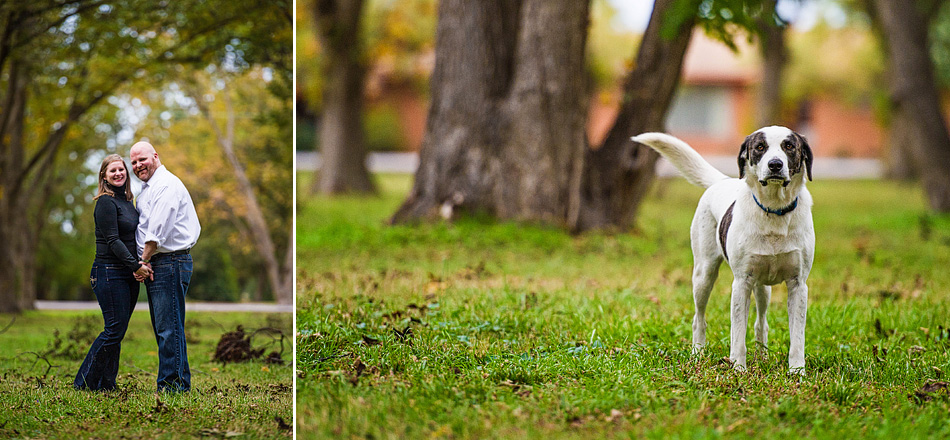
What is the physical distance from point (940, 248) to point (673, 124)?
89.5ft

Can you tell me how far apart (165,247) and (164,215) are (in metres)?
0.21

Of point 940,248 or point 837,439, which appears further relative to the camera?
point 940,248

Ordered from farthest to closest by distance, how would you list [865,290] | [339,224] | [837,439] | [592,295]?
[339,224] → [865,290] → [592,295] → [837,439]

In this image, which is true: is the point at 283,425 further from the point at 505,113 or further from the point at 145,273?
the point at 505,113

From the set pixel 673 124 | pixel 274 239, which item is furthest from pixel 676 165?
pixel 673 124

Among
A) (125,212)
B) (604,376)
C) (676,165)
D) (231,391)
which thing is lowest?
(231,391)

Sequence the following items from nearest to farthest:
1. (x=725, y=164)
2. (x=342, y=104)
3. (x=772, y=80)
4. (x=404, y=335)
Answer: (x=404, y=335) → (x=342, y=104) → (x=772, y=80) → (x=725, y=164)

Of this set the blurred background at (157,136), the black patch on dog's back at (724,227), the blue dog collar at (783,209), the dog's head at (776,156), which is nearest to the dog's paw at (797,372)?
the black patch on dog's back at (724,227)

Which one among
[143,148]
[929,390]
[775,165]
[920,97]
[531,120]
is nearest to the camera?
[775,165]

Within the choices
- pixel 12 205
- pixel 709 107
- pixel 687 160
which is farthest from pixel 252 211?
pixel 709 107

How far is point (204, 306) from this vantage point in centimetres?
1265

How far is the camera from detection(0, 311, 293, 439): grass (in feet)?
14.6

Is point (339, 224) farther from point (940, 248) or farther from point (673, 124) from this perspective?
point (673, 124)

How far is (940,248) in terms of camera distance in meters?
11.2
